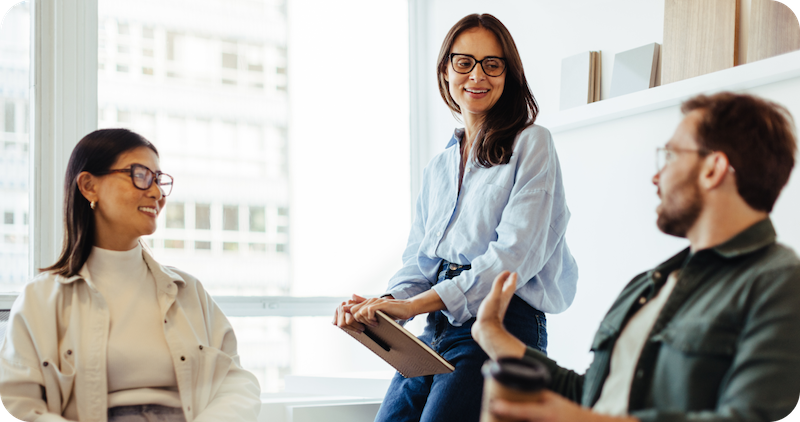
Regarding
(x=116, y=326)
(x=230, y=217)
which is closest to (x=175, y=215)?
(x=230, y=217)

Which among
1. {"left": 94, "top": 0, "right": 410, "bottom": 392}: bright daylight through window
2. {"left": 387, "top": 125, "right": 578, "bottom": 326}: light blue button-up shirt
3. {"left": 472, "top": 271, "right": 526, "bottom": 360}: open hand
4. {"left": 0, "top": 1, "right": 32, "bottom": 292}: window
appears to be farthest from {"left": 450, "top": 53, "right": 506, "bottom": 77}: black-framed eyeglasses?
{"left": 0, "top": 1, "right": 32, "bottom": 292}: window

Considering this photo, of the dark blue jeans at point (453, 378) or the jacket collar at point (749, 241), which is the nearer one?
the jacket collar at point (749, 241)

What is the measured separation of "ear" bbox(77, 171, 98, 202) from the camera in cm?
165

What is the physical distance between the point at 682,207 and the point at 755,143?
0.12 m

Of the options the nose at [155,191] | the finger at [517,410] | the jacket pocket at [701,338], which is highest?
the nose at [155,191]

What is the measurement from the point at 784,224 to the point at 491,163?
0.79 metres

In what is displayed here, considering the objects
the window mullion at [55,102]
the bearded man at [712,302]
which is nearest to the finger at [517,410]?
the bearded man at [712,302]

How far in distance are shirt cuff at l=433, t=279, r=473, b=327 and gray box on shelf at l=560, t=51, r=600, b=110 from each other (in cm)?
121

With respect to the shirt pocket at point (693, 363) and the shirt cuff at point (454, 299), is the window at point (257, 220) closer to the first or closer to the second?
the shirt cuff at point (454, 299)

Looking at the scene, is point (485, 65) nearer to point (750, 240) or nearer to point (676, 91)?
point (676, 91)

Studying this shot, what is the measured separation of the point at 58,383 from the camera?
1508 millimetres

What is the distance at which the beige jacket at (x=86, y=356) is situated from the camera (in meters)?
1.46

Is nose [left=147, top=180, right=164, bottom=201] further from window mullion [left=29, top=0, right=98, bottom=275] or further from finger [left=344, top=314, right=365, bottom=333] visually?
window mullion [left=29, top=0, right=98, bottom=275]

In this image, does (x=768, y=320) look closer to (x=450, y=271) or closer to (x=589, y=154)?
(x=450, y=271)
